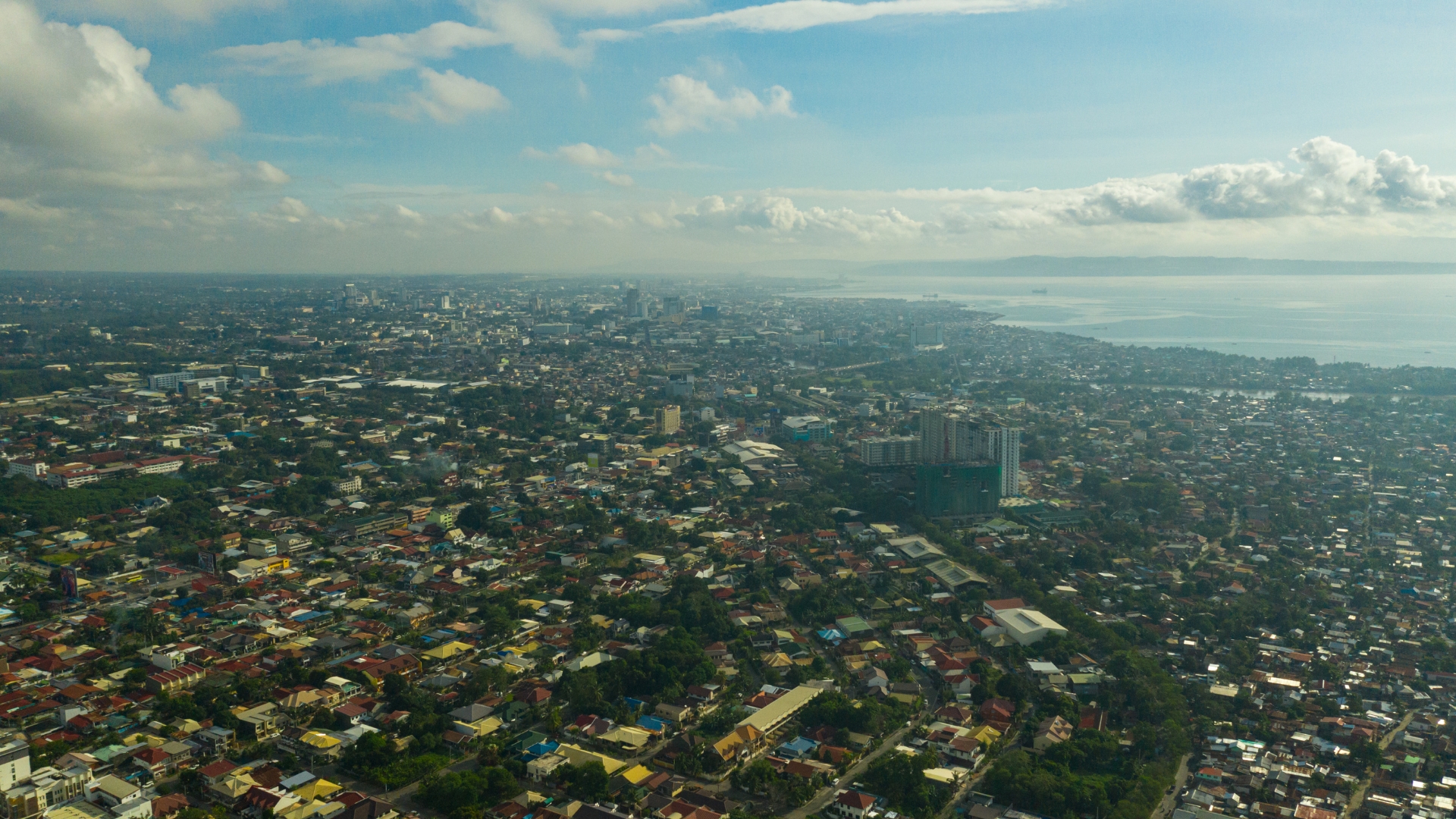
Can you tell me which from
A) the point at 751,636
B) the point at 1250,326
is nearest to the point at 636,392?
the point at 751,636

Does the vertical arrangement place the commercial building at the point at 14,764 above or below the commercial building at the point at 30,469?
below

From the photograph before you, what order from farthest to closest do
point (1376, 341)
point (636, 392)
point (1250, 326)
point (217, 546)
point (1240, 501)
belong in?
point (1250, 326) → point (1376, 341) → point (636, 392) → point (1240, 501) → point (217, 546)

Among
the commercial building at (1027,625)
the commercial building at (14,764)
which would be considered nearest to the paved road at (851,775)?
the commercial building at (1027,625)

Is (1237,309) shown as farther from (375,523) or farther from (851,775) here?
(851,775)

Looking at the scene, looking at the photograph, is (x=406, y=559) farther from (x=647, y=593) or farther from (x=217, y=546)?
(x=647, y=593)

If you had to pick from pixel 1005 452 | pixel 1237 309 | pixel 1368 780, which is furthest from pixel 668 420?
pixel 1237 309

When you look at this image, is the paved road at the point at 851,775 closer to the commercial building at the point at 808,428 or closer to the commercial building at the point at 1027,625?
the commercial building at the point at 1027,625

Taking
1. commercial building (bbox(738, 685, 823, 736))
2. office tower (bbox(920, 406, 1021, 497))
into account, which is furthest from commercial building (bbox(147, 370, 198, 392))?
commercial building (bbox(738, 685, 823, 736))
